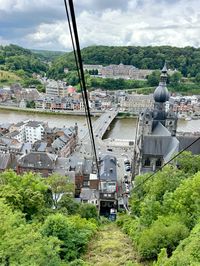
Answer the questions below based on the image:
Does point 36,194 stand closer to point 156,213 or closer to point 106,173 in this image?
point 156,213

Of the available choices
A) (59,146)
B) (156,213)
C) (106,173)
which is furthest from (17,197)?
(59,146)

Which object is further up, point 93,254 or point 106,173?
point 93,254

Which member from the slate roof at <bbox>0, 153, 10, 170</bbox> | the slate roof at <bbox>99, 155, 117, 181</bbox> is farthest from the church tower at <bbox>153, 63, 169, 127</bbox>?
the slate roof at <bbox>0, 153, 10, 170</bbox>

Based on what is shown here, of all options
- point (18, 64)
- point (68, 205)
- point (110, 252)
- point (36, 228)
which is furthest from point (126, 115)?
point (18, 64)

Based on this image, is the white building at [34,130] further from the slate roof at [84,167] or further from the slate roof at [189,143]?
the slate roof at [189,143]

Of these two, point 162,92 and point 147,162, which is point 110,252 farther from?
point 162,92

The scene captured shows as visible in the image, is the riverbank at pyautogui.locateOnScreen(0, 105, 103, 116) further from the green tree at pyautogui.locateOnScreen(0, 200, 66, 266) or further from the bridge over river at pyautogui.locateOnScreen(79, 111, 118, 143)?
the green tree at pyautogui.locateOnScreen(0, 200, 66, 266)
